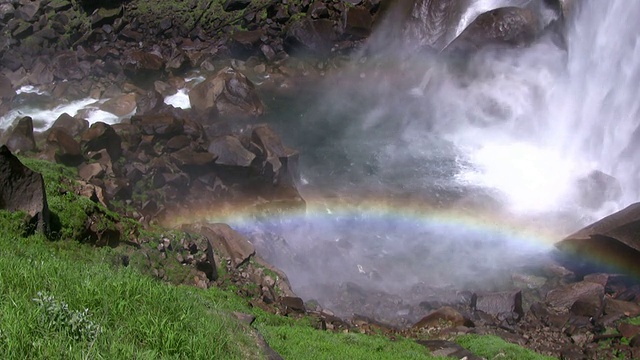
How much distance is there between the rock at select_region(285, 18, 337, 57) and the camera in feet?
103

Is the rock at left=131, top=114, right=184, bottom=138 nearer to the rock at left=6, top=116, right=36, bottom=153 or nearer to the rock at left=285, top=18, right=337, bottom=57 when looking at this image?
the rock at left=6, top=116, right=36, bottom=153

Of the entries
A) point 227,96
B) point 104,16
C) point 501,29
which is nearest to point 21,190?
point 227,96

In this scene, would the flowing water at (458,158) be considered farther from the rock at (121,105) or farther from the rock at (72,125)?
the rock at (72,125)

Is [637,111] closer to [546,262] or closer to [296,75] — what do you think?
[546,262]

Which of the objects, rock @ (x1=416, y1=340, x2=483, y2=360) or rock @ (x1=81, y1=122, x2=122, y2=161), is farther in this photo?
rock @ (x1=81, y1=122, x2=122, y2=161)

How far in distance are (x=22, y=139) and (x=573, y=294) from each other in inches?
744

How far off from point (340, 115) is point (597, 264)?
13.5 m

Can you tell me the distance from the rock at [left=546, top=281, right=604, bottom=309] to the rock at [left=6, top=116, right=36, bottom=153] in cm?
1793

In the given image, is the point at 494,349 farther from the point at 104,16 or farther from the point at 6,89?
the point at 104,16

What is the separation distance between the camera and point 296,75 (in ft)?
101

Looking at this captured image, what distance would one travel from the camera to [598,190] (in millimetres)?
21250

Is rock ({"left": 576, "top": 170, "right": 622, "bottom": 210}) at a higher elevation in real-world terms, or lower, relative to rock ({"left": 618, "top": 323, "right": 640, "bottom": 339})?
higher

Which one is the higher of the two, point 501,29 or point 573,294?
point 501,29

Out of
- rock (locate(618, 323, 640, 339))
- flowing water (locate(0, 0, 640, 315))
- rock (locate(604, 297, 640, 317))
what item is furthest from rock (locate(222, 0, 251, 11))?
rock (locate(618, 323, 640, 339))
